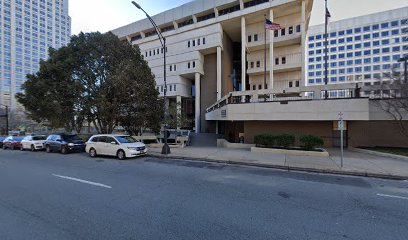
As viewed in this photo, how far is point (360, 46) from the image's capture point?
74562 mm

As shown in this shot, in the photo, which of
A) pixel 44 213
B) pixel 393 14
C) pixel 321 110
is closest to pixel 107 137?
pixel 44 213

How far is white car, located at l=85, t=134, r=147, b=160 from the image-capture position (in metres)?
12.7

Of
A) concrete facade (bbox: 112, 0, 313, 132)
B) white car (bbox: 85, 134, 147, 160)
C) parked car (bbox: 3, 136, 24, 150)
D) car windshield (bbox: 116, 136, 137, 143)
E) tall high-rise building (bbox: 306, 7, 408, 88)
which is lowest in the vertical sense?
parked car (bbox: 3, 136, 24, 150)

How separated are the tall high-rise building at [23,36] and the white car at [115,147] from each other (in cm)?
9620

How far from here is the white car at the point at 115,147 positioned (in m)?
12.7

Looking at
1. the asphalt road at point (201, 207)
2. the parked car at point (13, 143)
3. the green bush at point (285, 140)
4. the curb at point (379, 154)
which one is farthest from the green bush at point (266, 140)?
the parked car at point (13, 143)

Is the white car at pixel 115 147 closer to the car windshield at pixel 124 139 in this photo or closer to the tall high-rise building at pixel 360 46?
the car windshield at pixel 124 139

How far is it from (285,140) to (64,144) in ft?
57.1

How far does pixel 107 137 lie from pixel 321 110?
50.1ft

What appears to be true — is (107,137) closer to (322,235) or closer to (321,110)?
(322,235)

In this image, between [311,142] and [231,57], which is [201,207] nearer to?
[311,142]

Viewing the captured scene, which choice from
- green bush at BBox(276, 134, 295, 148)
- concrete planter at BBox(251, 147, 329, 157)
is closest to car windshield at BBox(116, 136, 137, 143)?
concrete planter at BBox(251, 147, 329, 157)

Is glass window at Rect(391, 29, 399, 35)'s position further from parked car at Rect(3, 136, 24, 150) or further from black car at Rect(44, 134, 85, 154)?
parked car at Rect(3, 136, 24, 150)

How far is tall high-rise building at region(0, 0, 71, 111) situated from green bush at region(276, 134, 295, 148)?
347ft
